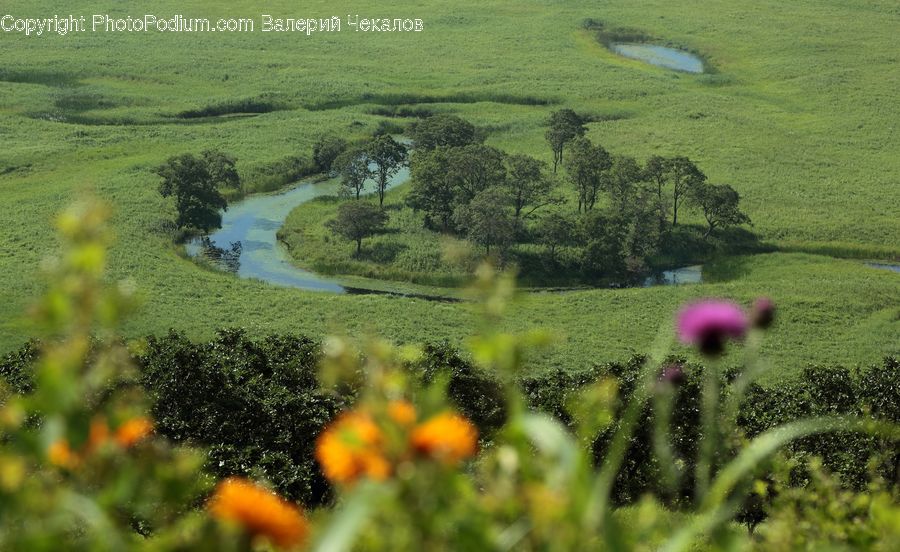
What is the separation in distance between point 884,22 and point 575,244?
54485 millimetres

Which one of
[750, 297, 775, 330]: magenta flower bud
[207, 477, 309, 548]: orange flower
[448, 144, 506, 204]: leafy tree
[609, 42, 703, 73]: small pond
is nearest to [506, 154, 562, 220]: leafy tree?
[448, 144, 506, 204]: leafy tree

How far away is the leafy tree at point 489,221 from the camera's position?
4272 centimetres

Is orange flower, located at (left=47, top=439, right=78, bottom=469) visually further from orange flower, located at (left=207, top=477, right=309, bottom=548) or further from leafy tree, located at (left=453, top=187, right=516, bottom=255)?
leafy tree, located at (left=453, top=187, right=516, bottom=255)

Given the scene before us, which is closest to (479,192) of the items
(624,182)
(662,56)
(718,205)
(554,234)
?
(554,234)

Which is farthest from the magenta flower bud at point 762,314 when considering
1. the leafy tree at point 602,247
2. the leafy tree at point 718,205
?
the leafy tree at point 718,205

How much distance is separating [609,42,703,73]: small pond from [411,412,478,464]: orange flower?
7844 cm

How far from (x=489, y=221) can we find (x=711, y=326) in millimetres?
39530

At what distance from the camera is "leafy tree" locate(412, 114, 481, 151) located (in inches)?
2151

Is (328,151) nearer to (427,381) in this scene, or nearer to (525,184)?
(525,184)

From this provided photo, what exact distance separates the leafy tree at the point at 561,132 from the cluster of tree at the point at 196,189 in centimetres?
1597

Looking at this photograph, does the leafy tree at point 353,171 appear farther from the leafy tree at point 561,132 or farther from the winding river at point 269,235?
the leafy tree at point 561,132

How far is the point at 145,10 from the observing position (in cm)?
8819

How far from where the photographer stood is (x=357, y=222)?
43.2 m

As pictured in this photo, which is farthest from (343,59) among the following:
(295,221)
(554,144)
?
(295,221)
